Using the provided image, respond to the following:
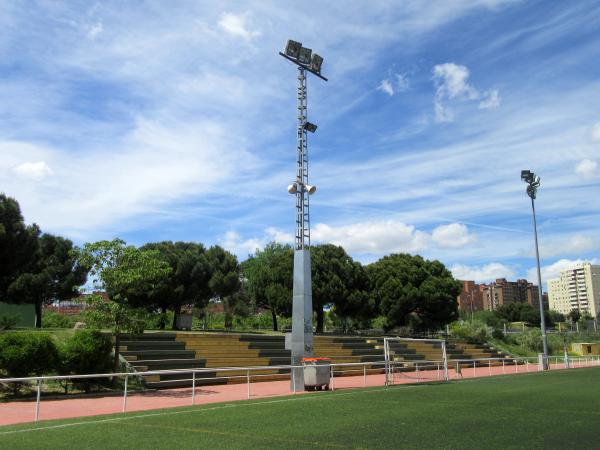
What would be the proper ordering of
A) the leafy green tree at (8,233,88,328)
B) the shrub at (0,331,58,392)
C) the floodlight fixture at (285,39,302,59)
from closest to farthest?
the shrub at (0,331,58,392), the floodlight fixture at (285,39,302,59), the leafy green tree at (8,233,88,328)

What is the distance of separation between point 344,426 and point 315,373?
795 centimetres

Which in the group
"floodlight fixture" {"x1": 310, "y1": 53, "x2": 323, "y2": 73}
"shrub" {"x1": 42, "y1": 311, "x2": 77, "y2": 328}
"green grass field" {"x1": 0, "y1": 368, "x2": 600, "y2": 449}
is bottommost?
"green grass field" {"x1": 0, "y1": 368, "x2": 600, "y2": 449}

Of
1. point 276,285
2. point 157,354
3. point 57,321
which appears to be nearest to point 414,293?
point 276,285

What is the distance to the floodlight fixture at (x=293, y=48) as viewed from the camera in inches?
817

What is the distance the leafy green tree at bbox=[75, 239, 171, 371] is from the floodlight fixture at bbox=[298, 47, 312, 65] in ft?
30.7

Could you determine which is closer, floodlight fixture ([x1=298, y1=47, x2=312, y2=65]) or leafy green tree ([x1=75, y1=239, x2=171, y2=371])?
leafy green tree ([x1=75, y1=239, x2=171, y2=371])

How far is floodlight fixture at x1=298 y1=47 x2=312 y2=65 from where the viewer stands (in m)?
21.1

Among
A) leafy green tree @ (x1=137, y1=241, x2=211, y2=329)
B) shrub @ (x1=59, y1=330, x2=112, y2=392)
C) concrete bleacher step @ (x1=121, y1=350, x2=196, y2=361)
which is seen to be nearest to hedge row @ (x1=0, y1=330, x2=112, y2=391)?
shrub @ (x1=59, y1=330, x2=112, y2=392)

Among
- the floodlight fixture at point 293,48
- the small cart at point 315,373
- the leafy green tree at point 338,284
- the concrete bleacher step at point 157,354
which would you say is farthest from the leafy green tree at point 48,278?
the small cart at point 315,373

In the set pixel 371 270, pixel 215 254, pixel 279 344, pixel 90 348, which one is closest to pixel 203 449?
pixel 90 348

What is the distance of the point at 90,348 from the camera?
1795 cm

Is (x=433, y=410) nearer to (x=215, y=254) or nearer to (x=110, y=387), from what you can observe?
(x=110, y=387)

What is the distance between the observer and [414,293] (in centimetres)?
4981

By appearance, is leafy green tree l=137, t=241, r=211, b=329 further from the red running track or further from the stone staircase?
the red running track
